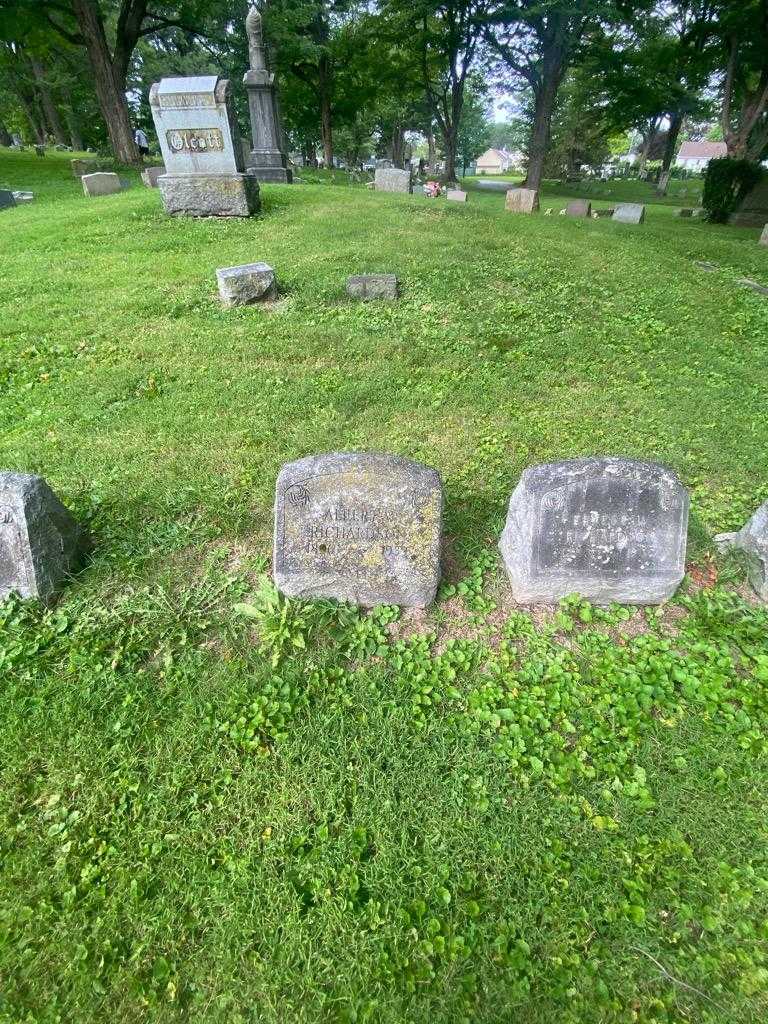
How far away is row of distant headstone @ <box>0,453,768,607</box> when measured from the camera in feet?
9.84

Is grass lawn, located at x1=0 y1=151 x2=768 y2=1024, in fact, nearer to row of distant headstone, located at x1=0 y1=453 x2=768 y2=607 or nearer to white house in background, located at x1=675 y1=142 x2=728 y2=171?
row of distant headstone, located at x1=0 y1=453 x2=768 y2=607

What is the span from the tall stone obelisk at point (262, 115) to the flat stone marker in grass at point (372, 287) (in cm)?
941

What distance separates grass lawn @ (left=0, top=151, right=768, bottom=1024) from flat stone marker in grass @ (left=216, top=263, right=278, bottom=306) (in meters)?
1.89

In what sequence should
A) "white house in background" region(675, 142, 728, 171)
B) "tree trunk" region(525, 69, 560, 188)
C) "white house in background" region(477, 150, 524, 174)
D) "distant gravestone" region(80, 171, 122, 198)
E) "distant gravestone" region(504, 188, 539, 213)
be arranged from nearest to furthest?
"distant gravestone" region(80, 171, 122, 198)
"distant gravestone" region(504, 188, 539, 213)
"tree trunk" region(525, 69, 560, 188)
"white house in background" region(675, 142, 728, 171)
"white house in background" region(477, 150, 524, 174)

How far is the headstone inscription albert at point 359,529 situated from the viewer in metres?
3.00

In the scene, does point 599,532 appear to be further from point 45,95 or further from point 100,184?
point 45,95

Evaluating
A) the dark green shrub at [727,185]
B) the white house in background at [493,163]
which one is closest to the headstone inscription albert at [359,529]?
the dark green shrub at [727,185]

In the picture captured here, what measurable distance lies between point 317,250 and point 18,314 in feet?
15.4

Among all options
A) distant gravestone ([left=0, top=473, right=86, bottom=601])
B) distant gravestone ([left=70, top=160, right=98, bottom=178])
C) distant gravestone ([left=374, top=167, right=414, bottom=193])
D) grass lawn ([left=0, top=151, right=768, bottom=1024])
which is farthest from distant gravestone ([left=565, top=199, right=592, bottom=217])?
distant gravestone ([left=0, top=473, right=86, bottom=601])

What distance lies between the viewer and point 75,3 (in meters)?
17.0

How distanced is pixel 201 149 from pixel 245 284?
5.78m

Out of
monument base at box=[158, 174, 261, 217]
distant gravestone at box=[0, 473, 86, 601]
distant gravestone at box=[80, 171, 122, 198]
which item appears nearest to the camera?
distant gravestone at box=[0, 473, 86, 601]

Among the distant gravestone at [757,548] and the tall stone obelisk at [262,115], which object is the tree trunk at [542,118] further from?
the distant gravestone at [757,548]

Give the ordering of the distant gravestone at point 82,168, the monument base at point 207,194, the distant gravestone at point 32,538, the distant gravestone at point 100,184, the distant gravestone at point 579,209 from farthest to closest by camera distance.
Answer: the distant gravestone at point 82,168 → the distant gravestone at point 579,209 → the distant gravestone at point 100,184 → the monument base at point 207,194 → the distant gravestone at point 32,538
